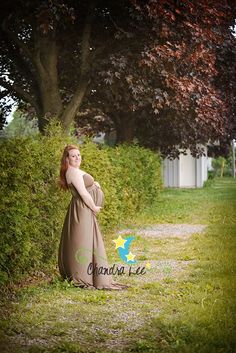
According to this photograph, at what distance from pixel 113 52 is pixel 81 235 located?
824 cm

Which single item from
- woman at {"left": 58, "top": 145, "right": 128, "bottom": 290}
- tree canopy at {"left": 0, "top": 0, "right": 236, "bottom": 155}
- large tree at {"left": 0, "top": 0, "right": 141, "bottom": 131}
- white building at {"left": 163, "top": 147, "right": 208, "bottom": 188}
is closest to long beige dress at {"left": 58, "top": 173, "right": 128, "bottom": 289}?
woman at {"left": 58, "top": 145, "right": 128, "bottom": 290}

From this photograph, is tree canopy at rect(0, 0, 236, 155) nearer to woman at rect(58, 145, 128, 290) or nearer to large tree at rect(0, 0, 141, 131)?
large tree at rect(0, 0, 141, 131)

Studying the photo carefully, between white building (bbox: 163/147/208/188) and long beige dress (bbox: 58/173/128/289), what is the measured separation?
75.6 feet

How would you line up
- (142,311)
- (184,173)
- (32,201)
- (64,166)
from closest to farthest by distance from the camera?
(142,311)
(64,166)
(32,201)
(184,173)

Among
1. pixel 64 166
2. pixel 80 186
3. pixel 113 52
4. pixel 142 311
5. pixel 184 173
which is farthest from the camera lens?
pixel 184 173

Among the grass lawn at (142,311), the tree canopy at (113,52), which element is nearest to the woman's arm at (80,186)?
the grass lawn at (142,311)

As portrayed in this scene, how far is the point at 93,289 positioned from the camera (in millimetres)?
6895

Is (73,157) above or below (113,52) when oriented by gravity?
below

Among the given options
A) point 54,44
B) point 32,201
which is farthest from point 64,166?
point 54,44

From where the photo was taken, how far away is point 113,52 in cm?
1442

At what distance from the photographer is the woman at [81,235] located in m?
6.92

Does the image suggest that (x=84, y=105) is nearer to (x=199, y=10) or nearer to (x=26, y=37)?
(x=26, y=37)

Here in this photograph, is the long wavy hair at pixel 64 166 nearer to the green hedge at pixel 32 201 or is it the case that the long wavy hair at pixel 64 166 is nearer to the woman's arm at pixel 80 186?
the woman's arm at pixel 80 186

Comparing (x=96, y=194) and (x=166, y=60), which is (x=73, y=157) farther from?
(x=166, y=60)
